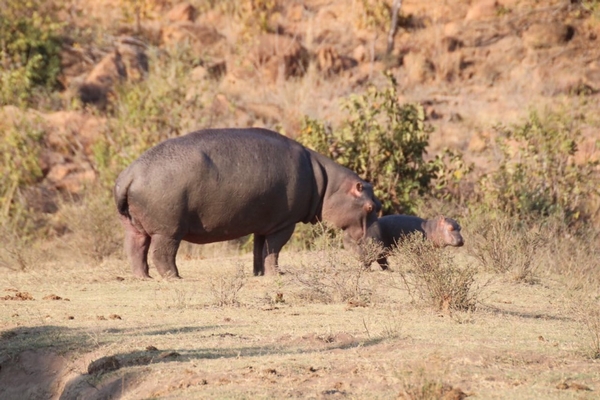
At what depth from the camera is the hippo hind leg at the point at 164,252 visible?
10.3 m

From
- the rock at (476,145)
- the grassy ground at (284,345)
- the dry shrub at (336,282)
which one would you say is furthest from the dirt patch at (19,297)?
the rock at (476,145)

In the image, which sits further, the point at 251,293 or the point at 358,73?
the point at 358,73

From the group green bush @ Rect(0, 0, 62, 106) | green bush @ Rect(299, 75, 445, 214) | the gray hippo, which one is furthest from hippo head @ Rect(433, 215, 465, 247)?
green bush @ Rect(0, 0, 62, 106)

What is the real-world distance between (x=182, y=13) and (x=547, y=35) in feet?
29.8

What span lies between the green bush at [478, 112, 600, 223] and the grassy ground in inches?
214

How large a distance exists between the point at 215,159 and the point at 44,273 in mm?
2469

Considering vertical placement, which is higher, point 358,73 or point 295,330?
point 295,330

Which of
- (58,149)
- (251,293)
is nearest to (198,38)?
(58,149)

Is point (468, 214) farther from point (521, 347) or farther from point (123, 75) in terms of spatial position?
point (123, 75)

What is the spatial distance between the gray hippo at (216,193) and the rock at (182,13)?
16374 millimetres

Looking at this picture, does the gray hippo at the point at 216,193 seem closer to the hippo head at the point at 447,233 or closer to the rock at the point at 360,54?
the hippo head at the point at 447,233

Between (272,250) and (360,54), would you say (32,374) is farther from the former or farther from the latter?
(360,54)

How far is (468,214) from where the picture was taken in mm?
14570

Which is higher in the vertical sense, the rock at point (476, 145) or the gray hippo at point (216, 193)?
the gray hippo at point (216, 193)
